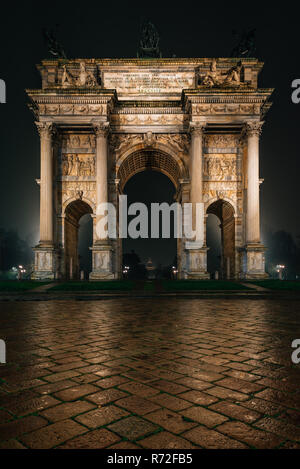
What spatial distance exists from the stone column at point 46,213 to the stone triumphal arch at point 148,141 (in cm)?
7

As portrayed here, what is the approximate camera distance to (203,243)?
22.6 metres

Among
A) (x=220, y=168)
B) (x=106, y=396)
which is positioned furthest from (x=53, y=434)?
(x=220, y=168)

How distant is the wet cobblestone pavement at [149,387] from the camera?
2.48m

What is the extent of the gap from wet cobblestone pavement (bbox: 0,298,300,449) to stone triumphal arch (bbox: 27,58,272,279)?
16288 millimetres

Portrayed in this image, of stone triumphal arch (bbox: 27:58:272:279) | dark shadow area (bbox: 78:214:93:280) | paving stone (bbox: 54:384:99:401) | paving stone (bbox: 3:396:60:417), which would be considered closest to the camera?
paving stone (bbox: 3:396:60:417)

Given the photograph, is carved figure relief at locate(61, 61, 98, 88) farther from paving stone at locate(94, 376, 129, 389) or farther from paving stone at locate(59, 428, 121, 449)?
paving stone at locate(59, 428, 121, 449)

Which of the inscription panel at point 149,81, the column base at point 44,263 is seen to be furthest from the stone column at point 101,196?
the inscription panel at point 149,81

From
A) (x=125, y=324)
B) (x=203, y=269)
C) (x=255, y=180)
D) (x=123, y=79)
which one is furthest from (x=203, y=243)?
(x=125, y=324)

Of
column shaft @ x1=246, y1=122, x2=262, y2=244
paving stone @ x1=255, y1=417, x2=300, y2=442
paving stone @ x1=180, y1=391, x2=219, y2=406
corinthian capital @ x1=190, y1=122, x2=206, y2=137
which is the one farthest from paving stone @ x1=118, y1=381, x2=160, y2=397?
corinthian capital @ x1=190, y1=122, x2=206, y2=137

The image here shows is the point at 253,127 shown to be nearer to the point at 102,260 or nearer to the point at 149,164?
the point at 149,164

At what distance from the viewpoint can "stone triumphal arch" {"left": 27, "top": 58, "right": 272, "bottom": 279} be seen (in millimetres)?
23031

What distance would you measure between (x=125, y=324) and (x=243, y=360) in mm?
3214

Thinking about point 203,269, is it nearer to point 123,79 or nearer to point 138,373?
point 123,79
